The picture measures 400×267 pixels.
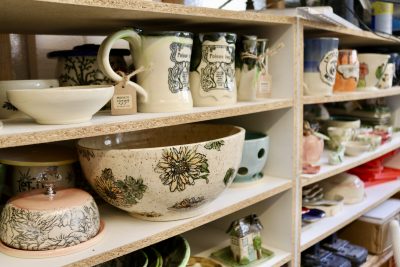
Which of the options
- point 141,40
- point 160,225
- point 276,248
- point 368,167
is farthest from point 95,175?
point 368,167

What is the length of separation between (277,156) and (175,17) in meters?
0.46

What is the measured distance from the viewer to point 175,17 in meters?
0.81

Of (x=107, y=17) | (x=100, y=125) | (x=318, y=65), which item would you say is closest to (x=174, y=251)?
(x=100, y=125)

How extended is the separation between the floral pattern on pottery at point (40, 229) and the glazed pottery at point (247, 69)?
0.48 m

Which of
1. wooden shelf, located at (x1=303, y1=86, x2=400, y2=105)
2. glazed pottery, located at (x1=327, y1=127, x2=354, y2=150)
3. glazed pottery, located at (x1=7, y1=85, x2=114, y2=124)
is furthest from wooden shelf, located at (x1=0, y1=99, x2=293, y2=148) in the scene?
glazed pottery, located at (x1=327, y1=127, x2=354, y2=150)

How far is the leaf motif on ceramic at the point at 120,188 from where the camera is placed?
2.48 ft

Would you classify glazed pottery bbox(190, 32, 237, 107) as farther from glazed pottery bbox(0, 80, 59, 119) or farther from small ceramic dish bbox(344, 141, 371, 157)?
small ceramic dish bbox(344, 141, 371, 157)

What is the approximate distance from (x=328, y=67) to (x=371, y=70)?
1.14 ft

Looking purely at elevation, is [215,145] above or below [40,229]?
above

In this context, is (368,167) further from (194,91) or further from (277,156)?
(194,91)

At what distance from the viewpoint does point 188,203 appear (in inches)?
31.6

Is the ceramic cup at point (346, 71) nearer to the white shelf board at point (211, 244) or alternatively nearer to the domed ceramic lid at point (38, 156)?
the white shelf board at point (211, 244)

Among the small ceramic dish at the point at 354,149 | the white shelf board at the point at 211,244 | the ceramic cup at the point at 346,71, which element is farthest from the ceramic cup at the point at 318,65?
the white shelf board at the point at 211,244

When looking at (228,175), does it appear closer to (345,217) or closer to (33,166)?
(33,166)
